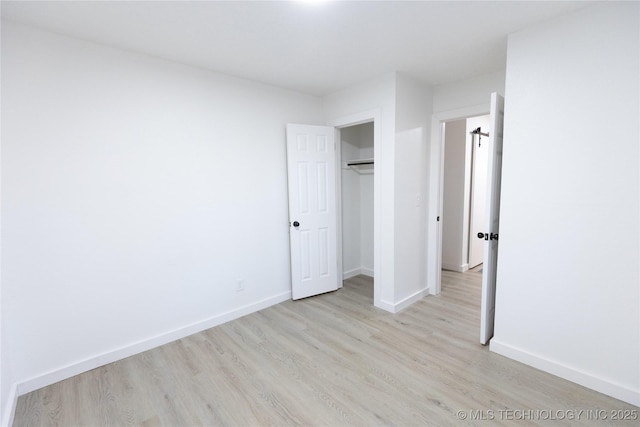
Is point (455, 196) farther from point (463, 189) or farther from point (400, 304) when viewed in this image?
point (400, 304)

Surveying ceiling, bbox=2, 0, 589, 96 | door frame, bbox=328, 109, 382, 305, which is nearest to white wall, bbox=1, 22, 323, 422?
ceiling, bbox=2, 0, 589, 96

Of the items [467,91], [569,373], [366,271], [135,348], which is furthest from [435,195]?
[135,348]

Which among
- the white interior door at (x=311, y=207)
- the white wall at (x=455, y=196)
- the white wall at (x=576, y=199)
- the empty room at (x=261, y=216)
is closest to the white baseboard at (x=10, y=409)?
the empty room at (x=261, y=216)

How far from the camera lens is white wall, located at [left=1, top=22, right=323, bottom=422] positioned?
196cm

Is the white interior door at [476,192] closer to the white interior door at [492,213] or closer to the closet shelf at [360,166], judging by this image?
the closet shelf at [360,166]

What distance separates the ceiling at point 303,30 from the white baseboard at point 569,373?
93.2 inches

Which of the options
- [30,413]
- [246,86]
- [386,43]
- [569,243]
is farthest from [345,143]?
[30,413]

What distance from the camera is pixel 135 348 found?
2.43 metres

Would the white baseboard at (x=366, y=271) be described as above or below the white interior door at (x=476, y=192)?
below

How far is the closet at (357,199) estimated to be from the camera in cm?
412

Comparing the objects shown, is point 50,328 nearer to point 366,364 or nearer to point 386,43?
point 366,364

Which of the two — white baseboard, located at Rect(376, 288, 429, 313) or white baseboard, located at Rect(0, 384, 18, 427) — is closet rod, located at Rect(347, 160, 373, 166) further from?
white baseboard, located at Rect(0, 384, 18, 427)

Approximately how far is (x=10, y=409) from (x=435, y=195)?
3.91 m

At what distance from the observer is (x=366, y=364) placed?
88.4 inches
